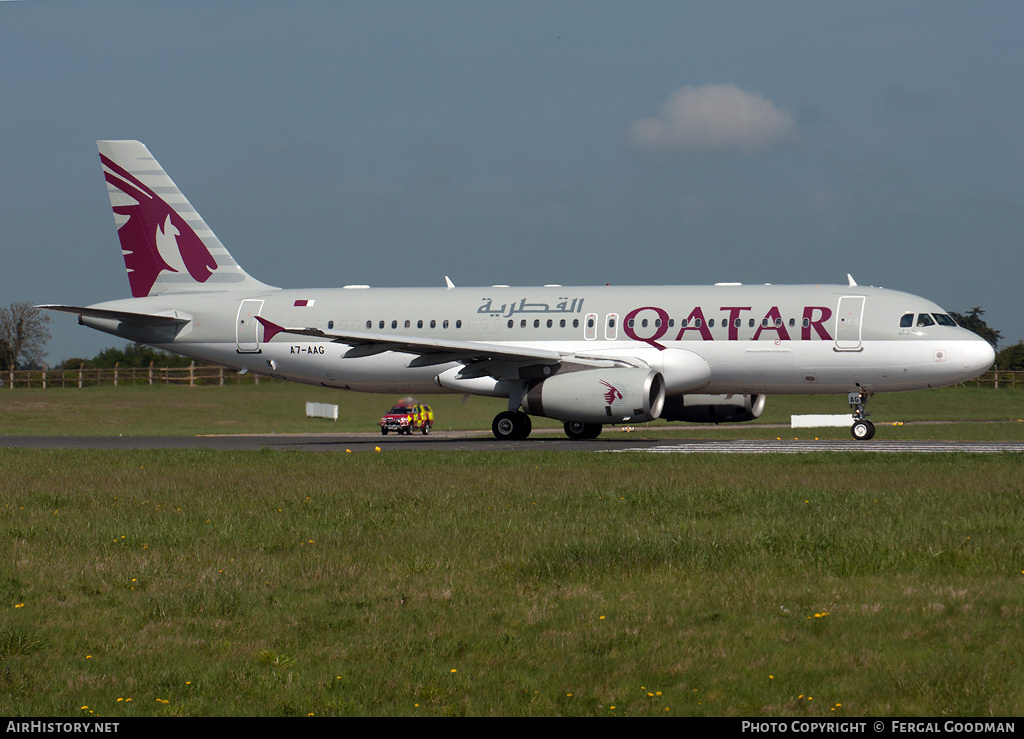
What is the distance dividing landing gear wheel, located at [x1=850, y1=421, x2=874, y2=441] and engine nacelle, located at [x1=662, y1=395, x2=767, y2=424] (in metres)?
3.53

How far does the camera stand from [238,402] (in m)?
43.9

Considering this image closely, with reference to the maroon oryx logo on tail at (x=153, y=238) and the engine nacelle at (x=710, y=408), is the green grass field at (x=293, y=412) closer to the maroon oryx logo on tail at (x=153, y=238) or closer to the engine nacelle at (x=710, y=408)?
the engine nacelle at (x=710, y=408)

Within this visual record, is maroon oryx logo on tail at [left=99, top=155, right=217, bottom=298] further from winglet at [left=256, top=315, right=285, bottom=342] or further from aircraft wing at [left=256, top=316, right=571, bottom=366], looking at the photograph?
aircraft wing at [left=256, top=316, right=571, bottom=366]

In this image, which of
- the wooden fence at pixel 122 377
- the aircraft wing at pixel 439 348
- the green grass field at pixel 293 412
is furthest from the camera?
the wooden fence at pixel 122 377

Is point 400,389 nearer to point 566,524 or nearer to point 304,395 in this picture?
Result: point 304,395

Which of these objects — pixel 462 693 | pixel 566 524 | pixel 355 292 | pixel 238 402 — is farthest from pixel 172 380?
pixel 462 693

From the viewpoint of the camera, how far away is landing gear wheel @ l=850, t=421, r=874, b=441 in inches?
1187

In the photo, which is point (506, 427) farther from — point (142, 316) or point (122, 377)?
point (122, 377)

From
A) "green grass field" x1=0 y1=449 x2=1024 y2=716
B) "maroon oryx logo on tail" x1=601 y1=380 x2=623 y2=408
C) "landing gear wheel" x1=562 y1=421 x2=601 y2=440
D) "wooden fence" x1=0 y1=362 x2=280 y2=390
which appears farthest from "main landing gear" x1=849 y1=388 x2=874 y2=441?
"wooden fence" x1=0 y1=362 x2=280 y2=390

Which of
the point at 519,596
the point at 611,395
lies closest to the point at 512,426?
the point at 611,395

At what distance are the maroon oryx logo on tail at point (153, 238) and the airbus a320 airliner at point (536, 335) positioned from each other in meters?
0.05

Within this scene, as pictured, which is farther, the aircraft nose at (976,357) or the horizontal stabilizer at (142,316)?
the horizontal stabilizer at (142,316)

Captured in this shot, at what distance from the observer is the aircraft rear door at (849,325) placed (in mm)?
29734

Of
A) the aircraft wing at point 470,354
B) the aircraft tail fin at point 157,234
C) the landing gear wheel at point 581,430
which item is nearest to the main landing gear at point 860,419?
the aircraft wing at point 470,354
